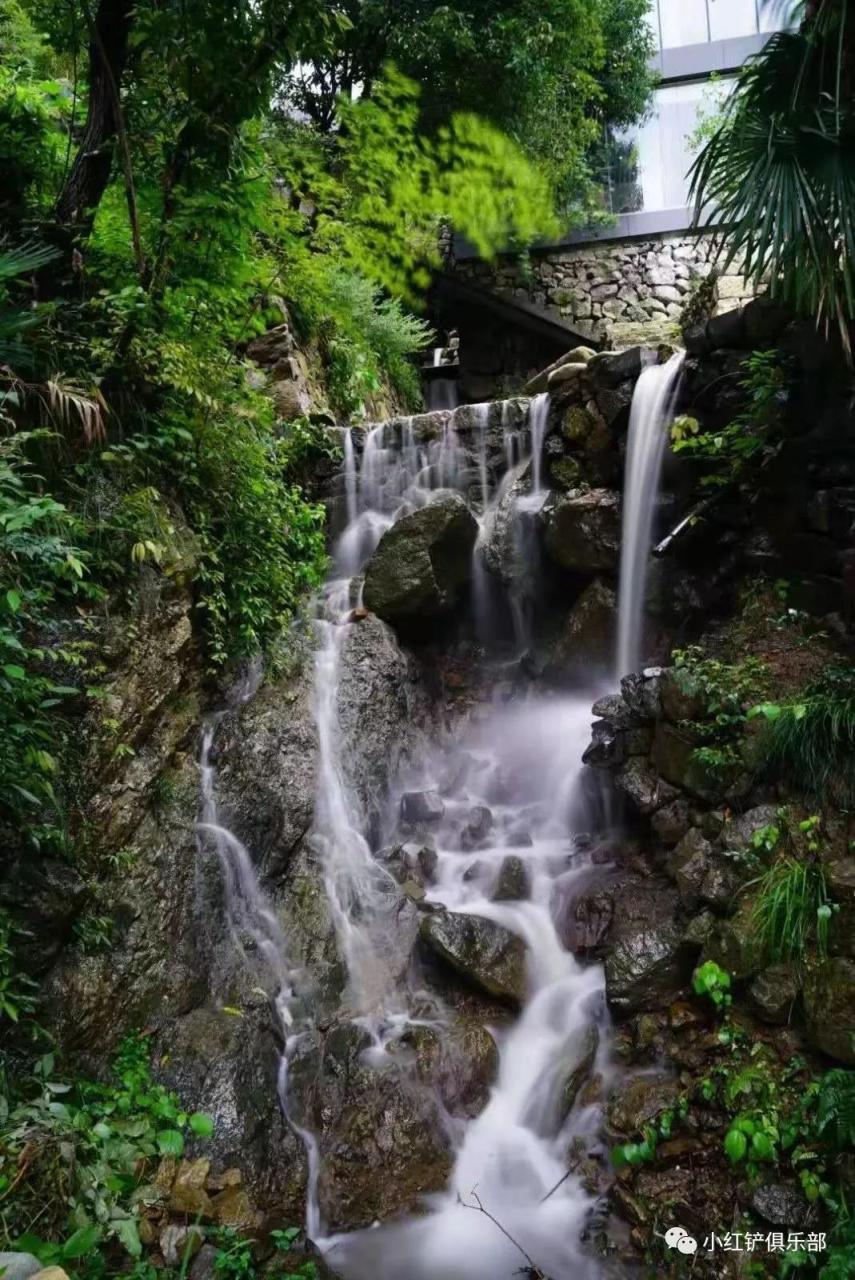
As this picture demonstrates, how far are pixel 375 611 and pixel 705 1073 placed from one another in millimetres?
4748

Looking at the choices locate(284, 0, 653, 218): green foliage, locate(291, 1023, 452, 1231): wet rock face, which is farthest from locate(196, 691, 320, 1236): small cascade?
locate(284, 0, 653, 218): green foliage

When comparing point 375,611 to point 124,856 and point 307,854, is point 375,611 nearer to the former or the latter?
point 307,854

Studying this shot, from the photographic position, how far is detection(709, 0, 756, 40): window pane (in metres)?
13.7

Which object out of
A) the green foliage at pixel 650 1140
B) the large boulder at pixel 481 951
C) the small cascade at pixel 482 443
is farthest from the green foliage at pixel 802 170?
the small cascade at pixel 482 443

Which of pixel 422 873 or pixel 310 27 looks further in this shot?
pixel 422 873

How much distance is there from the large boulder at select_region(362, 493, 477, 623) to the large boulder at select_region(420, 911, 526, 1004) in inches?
128

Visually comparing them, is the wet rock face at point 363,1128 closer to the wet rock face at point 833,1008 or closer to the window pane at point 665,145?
the wet rock face at point 833,1008

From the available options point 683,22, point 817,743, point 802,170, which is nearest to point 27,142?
point 802,170

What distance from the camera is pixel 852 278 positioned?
4.40 m

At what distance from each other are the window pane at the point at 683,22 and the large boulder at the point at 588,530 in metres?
11.7

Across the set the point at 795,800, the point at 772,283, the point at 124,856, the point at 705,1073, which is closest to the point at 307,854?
the point at 124,856

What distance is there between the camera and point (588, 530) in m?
7.64

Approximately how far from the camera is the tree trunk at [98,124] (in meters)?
4.71

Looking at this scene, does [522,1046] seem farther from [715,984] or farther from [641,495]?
[641,495]
